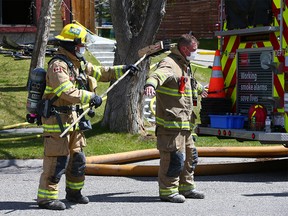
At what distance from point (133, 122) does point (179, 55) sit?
4.29 metres

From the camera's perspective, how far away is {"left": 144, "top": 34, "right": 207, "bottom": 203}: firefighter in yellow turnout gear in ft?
24.5

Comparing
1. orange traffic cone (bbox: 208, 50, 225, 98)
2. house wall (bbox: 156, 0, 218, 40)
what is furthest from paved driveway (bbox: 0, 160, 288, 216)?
house wall (bbox: 156, 0, 218, 40)

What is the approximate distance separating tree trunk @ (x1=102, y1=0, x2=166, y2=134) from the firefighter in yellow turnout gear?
3.90 m

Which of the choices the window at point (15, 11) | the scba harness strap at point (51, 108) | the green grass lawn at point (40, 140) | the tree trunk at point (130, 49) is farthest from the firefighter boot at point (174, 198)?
the window at point (15, 11)

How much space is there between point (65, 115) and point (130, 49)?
4.55 meters

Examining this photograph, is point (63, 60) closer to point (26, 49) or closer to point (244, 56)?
point (244, 56)

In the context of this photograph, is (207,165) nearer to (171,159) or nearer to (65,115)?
(171,159)

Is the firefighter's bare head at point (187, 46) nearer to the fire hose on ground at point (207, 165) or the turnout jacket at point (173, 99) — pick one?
the turnout jacket at point (173, 99)

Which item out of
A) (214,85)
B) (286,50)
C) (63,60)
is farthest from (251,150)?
(63,60)

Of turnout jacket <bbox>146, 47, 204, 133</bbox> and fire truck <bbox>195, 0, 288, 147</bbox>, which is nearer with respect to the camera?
turnout jacket <bbox>146, 47, 204, 133</bbox>

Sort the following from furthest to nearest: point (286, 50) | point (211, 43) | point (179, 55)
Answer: point (211, 43)
point (286, 50)
point (179, 55)

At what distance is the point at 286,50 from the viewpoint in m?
8.70

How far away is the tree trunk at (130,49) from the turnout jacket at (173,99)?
392 cm

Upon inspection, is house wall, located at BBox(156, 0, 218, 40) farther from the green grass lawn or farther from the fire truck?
the fire truck
